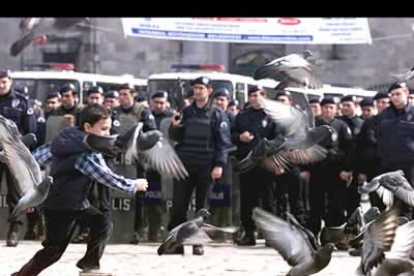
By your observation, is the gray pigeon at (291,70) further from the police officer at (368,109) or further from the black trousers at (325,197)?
the police officer at (368,109)

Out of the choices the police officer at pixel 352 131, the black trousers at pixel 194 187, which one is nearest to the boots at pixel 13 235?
the black trousers at pixel 194 187

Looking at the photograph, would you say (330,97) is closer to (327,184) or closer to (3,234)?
(327,184)

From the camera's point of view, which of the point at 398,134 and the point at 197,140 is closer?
the point at 398,134

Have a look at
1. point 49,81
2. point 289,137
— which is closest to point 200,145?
point 289,137

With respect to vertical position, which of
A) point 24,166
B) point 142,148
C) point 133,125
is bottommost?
point 24,166

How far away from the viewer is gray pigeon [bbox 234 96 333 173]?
9.70 m

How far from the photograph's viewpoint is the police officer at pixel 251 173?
1289 centimetres

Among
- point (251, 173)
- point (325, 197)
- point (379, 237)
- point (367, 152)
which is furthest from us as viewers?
point (325, 197)

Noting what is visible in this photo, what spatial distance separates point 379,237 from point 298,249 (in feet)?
2.31

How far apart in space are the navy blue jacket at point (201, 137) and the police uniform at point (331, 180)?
1390 millimetres

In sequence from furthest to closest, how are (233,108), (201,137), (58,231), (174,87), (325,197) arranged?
(174,87), (233,108), (325,197), (201,137), (58,231)

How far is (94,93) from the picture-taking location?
524 inches

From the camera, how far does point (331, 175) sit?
43.6 ft

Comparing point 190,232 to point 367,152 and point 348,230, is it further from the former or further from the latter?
point 367,152
